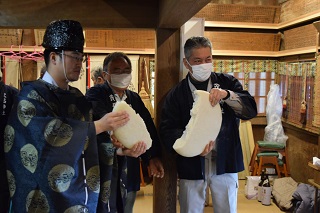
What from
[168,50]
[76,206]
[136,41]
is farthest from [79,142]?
[136,41]

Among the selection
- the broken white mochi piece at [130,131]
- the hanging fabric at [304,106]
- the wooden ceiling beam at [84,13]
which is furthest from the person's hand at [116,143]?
the hanging fabric at [304,106]

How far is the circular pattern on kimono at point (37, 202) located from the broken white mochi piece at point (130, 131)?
1.34 ft

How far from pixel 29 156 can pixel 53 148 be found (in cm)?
11

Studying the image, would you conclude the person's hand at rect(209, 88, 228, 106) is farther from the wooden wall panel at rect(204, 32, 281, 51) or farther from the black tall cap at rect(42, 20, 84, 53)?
the wooden wall panel at rect(204, 32, 281, 51)

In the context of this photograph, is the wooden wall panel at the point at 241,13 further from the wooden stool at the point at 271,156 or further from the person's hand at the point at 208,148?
the person's hand at the point at 208,148

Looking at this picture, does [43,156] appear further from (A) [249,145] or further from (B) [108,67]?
(A) [249,145]

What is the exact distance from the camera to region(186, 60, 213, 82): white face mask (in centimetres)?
194

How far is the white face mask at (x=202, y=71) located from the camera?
194 cm

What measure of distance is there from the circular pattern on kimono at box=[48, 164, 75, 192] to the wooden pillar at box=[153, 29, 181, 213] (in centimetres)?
97

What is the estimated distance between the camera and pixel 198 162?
6.37 ft

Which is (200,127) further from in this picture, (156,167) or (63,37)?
(63,37)

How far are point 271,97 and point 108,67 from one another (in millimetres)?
3578

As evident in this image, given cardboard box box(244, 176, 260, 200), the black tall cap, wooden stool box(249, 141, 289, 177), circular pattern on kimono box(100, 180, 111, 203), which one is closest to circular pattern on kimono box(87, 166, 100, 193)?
circular pattern on kimono box(100, 180, 111, 203)

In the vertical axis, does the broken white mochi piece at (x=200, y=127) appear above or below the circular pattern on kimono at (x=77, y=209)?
above
